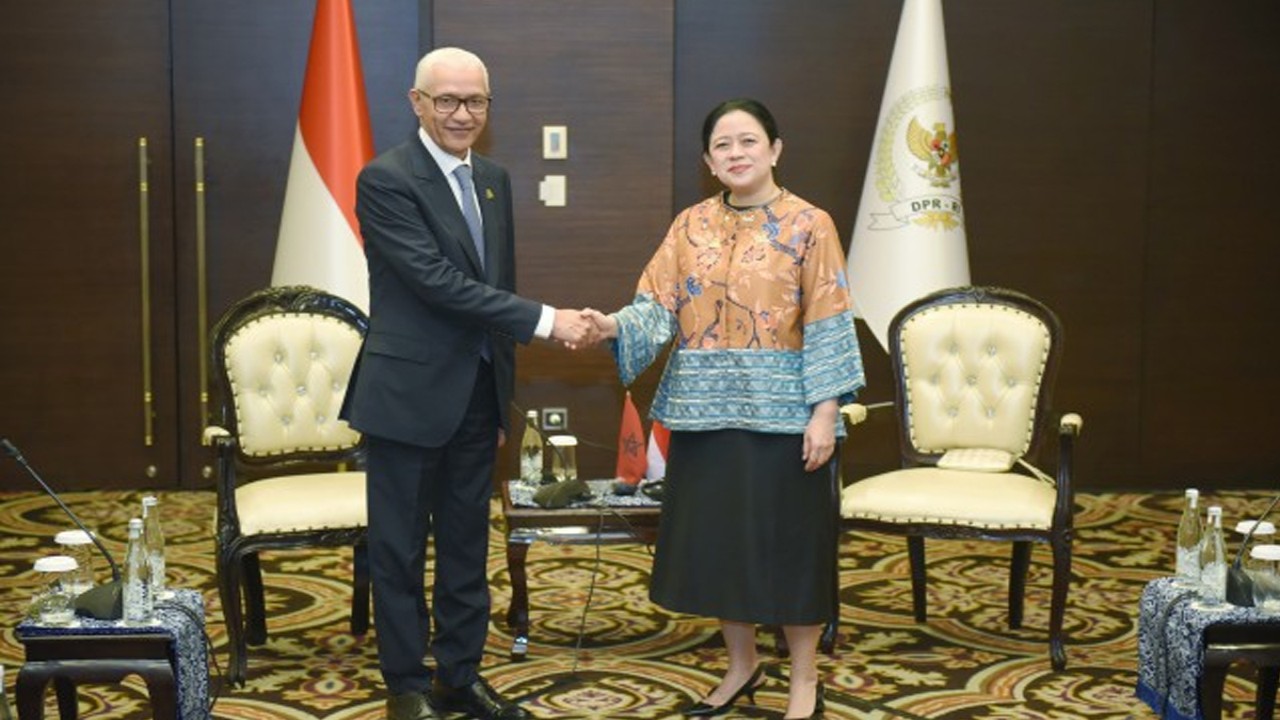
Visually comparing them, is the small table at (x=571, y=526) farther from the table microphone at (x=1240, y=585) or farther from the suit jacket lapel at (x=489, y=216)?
the table microphone at (x=1240, y=585)

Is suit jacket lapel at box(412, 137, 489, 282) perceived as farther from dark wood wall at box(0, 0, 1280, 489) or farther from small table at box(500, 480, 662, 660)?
dark wood wall at box(0, 0, 1280, 489)

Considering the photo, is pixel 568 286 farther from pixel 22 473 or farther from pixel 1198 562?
pixel 1198 562

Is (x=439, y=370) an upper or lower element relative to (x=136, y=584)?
upper

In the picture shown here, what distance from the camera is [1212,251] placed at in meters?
7.47

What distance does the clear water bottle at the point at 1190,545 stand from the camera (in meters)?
4.11

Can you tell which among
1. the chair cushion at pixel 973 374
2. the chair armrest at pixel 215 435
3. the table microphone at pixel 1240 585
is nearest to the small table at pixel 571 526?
the chair armrest at pixel 215 435

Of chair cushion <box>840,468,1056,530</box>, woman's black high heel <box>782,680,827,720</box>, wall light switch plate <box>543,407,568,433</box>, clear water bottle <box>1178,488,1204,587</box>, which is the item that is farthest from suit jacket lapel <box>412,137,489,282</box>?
wall light switch plate <box>543,407,568,433</box>

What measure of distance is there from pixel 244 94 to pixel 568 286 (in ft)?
5.29

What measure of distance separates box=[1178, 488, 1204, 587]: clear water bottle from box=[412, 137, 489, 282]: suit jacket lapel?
73.7 inches

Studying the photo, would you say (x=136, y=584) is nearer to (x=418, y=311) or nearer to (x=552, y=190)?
(x=418, y=311)

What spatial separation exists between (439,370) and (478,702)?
2.93 feet

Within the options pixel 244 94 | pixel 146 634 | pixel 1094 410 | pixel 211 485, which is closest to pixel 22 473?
pixel 211 485

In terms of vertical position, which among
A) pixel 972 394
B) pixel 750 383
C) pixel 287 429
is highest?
pixel 750 383

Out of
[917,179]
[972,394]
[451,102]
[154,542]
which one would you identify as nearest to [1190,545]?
[972,394]
